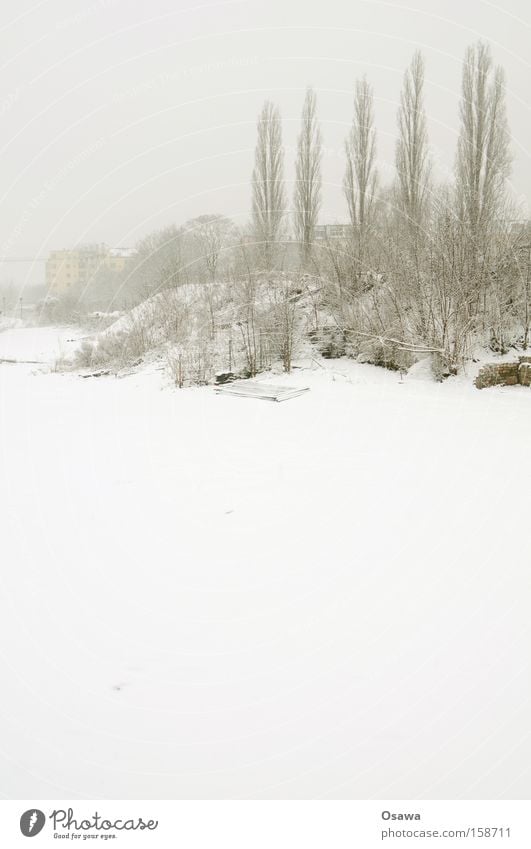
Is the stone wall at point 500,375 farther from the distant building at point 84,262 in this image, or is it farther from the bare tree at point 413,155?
the distant building at point 84,262

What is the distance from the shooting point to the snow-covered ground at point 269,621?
2076 millimetres

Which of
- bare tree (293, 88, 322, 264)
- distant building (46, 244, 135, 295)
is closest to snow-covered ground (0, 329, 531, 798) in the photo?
bare tree (293, 88, 322, 264)

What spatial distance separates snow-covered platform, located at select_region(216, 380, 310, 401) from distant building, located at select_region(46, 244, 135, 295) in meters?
32.1

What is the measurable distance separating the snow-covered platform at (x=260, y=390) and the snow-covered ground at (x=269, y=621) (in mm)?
3123

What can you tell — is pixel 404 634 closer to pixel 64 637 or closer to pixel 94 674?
pixel 94 674

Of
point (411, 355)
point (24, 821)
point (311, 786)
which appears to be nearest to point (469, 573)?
point (311, 786)

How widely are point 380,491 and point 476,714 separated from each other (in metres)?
2.66

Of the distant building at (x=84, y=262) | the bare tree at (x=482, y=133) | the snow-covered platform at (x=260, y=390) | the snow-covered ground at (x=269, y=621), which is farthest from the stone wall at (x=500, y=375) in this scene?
the distant building at (x=84, y=262)

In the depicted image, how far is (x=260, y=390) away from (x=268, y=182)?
10.8 meters

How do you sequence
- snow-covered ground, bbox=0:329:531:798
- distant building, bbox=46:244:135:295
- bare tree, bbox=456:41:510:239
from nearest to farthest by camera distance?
1. snow-covered ground, bbox=0:329:531:798
2. bare tree, bbox=456:41:510:239
3. distant building, bbox=46:244:135:295

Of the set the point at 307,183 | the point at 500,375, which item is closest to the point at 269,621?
the point at 500,375

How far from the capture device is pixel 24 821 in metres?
2.00

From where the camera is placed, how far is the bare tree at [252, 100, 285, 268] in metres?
17.5

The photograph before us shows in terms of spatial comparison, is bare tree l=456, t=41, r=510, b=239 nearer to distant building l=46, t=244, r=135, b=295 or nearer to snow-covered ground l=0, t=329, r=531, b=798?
snow-covered ground l=0, t=329, r=531, b=798
